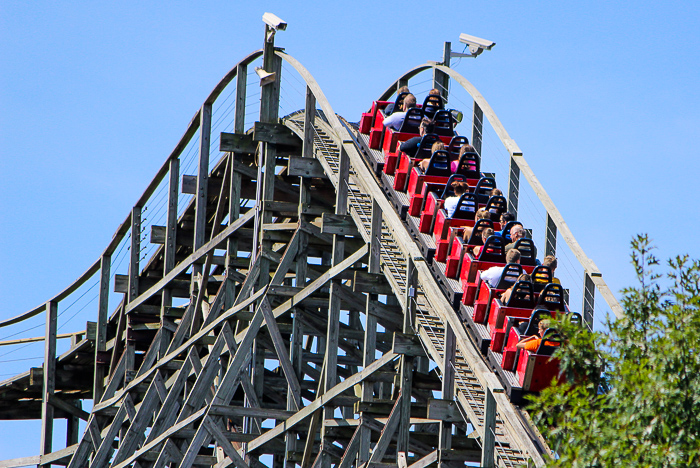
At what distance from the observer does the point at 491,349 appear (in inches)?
461

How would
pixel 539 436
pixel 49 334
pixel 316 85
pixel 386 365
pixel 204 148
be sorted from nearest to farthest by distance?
pixel 539 436, pixel 386 365, pixel 316 85, pixel 204 148, pixel 49 334

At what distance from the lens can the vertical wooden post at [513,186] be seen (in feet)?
48.1

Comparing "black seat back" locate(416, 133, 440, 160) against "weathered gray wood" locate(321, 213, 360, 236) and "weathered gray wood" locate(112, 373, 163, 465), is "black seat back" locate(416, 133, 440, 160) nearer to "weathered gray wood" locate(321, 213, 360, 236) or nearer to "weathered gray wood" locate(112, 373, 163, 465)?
"weathered gray wood" locate(321, 213, 360, 236)

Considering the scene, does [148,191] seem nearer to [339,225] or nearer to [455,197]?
[339,225]

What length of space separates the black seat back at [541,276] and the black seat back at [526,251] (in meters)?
0.73

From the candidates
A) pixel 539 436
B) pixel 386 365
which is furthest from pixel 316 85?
pixel 539 436

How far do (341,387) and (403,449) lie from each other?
141cm

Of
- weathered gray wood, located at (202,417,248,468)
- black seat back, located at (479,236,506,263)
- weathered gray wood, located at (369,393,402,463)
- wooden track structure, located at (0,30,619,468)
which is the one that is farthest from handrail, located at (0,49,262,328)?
weathered gray wood, located at (369,393,402,463)

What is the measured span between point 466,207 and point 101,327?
7806 mm

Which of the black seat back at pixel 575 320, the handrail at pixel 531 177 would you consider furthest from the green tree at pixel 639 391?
the handrail at pixel 531 177

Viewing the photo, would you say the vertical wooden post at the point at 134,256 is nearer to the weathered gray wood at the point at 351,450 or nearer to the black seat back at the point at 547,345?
the weathered gray wood at the point at 351,450

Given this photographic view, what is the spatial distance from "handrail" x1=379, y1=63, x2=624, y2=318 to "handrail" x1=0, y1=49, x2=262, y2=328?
Answer: 2436 mm

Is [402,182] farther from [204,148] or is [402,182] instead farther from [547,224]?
[204,148]

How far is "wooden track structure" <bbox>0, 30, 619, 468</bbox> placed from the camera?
39.9ft
